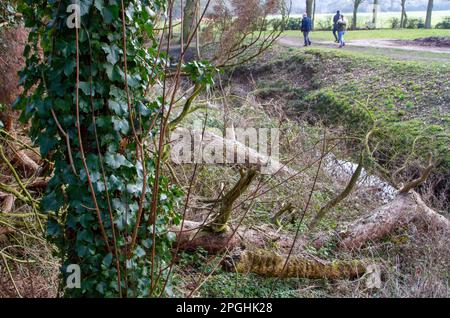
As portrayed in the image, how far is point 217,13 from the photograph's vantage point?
881cm

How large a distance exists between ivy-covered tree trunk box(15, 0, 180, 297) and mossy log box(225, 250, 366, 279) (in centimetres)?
198

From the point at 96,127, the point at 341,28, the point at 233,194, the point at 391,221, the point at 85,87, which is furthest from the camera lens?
the point at 341,28

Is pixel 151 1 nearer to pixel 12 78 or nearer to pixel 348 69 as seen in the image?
pixel 12 78

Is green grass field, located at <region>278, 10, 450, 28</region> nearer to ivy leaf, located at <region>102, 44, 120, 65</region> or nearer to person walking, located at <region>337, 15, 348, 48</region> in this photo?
person walking, located at <region>337, 15, 348, 48</region>

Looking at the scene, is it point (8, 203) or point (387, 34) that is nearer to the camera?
point (8, 203)

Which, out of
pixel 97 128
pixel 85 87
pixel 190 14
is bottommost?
pixel 97 128

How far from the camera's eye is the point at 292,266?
5301 mm

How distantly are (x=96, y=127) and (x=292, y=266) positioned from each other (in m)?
3.23

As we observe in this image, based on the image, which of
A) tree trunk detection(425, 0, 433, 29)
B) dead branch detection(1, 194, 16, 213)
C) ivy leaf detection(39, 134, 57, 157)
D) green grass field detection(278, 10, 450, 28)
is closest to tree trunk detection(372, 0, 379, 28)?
green grass field detection(278, 10, 450, 28)

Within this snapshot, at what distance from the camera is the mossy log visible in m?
5.19

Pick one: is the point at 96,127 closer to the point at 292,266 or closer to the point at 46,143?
the point at 46,143

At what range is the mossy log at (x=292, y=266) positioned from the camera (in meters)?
5.19

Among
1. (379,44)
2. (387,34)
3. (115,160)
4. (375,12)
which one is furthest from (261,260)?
Result: (375,12)

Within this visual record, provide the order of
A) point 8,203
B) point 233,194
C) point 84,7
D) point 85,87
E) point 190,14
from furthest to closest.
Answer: point 190,14 < point 8,203 < point 233,194 < point 85,87 < point 84,7
